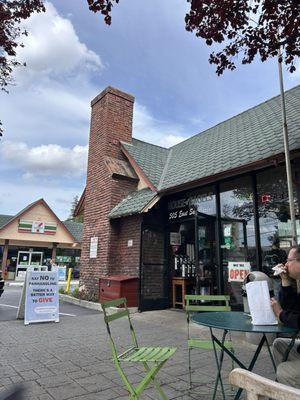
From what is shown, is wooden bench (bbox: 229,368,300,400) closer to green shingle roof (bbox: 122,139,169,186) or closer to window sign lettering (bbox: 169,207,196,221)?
window sign lettering (bbox: 169,207,196,221)

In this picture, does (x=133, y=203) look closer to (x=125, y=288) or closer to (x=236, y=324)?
(x=125, y=288)

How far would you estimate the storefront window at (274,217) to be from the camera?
6125mm

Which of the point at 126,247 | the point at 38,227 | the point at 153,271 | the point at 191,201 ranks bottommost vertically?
the point at 153,271

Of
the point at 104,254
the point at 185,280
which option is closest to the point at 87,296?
the point at 104,254

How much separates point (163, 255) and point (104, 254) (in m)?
1.98

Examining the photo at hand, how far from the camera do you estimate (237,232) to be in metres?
7.03

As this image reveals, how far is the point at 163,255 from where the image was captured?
351 inches

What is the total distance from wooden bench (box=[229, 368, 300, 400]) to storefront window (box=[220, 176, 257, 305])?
5578 millimetres

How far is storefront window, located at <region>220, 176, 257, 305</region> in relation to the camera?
6688mm

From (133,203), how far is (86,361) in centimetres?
532

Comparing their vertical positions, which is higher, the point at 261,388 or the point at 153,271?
the point at 153,271

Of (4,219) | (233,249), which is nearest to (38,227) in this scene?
(4,219)

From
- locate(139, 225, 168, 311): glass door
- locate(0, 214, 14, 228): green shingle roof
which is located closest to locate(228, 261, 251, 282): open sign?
locate(139, 225, 168, 311): glass door

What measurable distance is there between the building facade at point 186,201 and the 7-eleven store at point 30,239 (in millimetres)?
16310
